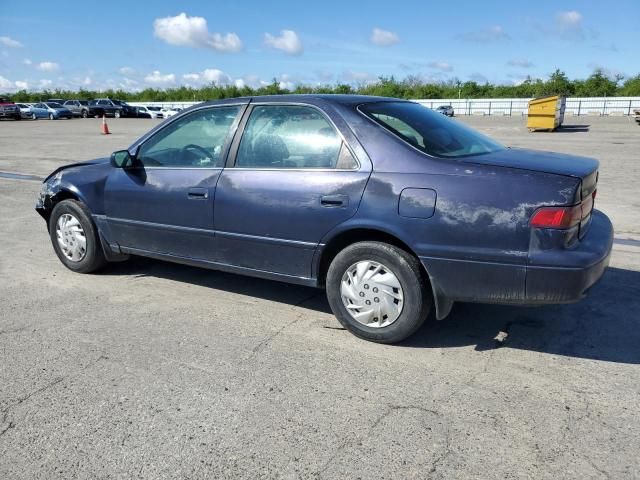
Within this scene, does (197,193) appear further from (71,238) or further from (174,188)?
(71,238)

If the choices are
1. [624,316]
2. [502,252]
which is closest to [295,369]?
[502,252]

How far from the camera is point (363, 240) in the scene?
367cm

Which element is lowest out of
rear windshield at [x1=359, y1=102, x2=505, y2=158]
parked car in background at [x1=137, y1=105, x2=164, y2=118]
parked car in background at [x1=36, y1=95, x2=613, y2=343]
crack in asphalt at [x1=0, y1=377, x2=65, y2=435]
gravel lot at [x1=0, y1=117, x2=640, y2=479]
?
gravel lot at [x1=0, y1=117, x2=640, y2=479]

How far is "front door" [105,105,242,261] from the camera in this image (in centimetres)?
425

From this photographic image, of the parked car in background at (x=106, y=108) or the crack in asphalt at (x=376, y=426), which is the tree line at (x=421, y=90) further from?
Result: the crack in asphalt at (x=376, y=426)

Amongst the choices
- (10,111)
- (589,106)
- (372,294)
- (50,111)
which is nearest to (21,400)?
(372,294)

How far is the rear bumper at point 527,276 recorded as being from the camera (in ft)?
10.1

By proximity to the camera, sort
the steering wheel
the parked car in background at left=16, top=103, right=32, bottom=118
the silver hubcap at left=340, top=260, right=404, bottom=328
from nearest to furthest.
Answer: the silver hubcap at left=340, top=260, right=404, bottom=328
the steering wheel
the parked car in background at left=16, top=103, right=32, bottom=118

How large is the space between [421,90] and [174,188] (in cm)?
7107

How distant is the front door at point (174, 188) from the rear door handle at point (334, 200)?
962 mm

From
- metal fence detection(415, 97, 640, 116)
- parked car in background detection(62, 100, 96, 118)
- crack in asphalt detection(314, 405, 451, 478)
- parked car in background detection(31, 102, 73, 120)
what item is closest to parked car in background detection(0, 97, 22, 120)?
parked car in background detection(31, 102, 73, 120)

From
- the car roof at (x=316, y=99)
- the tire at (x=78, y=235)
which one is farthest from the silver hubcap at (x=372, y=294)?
the tire at (x=78, y=235)

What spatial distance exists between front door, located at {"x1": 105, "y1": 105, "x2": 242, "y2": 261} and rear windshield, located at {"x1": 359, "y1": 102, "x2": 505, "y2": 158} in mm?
1177

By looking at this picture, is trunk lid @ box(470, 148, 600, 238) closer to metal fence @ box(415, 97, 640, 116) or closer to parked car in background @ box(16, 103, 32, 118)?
metal fence @ box(415, 97, 640, 116)
